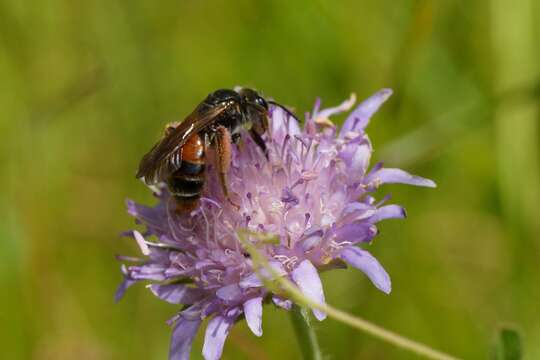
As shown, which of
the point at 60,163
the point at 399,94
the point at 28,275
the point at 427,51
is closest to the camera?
the point at 399,94

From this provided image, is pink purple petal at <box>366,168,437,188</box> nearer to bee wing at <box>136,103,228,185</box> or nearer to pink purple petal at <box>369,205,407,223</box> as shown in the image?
pink purple petal at <box>369,205,407,223</box>

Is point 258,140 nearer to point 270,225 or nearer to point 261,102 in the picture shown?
point 261,102

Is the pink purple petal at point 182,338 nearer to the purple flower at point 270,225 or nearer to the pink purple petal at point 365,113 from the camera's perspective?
the purple flower at point 270,225

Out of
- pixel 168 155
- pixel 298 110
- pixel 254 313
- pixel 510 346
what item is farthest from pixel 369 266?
pixel 298 110

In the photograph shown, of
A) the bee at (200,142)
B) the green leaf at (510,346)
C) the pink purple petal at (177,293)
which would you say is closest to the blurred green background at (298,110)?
the pink purple petal at (177,293)

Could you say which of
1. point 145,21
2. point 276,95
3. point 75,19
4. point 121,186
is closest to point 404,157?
point 276,95

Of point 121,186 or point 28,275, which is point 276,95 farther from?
point 28,275

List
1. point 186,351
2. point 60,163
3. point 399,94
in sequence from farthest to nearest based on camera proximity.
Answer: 1. point 60,163
2. point 399,94
3. point 186,351
